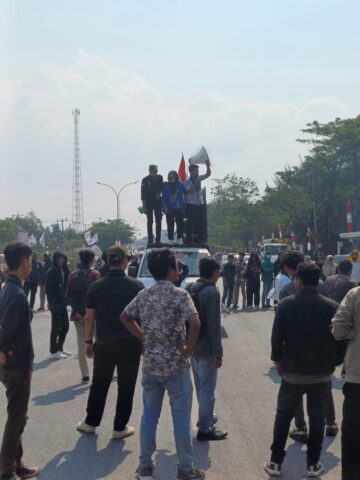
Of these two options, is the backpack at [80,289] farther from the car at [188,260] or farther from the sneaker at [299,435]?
the sneaker at [299,435]

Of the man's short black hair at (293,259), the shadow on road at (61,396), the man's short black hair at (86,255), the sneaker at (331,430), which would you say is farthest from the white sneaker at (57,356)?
the sneaker at (331,430)

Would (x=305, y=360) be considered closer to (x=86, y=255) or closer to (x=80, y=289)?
(x=86, y=255)

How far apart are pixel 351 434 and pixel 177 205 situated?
12188 mm

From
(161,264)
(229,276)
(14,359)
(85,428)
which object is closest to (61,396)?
Result: (85,428)

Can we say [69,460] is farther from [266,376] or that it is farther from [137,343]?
[266,376]

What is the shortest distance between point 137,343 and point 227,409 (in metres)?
1.87

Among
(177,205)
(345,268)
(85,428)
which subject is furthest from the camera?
(177,205)

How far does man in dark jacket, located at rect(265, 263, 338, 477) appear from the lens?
5.98 metres

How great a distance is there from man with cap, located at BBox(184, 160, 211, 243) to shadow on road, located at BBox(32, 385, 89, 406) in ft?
25.5

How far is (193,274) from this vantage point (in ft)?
51.8

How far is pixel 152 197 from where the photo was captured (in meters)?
16.9

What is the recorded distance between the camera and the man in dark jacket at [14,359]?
5.83m

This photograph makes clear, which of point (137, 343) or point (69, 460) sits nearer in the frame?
point (69, 460)

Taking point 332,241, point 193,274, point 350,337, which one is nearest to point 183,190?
point 193,274
